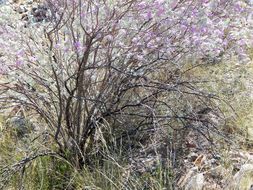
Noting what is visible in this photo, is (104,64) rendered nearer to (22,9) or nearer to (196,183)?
(196,183)

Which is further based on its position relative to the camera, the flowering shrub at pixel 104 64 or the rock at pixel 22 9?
the rock at pixel 22 9

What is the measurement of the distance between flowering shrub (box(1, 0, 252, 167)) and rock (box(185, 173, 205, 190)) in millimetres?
360

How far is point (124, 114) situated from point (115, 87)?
216 mm

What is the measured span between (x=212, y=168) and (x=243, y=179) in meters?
0.28

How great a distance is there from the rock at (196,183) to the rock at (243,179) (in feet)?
0.60

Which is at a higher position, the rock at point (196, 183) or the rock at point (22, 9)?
the rock at point (22, 9)

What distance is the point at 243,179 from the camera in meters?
3.21

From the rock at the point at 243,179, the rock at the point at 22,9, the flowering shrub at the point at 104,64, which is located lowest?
the rock at the point at 243,179

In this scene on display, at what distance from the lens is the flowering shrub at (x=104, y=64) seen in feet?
10.2

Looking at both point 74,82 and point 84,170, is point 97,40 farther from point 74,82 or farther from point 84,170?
point 84,170

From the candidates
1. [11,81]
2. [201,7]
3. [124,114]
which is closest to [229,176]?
[124,114]

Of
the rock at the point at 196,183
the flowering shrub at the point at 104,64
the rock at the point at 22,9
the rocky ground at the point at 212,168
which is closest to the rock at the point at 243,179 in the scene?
the rocky ground at the point at 212,168

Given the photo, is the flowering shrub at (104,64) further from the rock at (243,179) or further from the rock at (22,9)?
the rock at (22,9)

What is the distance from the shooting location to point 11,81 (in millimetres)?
3369
